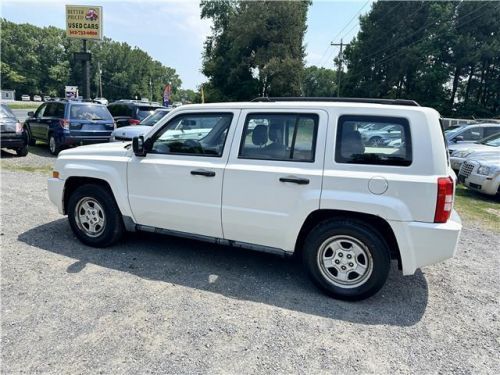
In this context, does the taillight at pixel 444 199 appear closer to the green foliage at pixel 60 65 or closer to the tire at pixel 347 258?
the tire at pixel 347 258

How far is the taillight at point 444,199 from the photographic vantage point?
3037 millimetres

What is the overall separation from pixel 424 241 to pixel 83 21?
26005 mm

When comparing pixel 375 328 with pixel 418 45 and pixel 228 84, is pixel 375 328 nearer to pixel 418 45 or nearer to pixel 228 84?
pixel 228 84

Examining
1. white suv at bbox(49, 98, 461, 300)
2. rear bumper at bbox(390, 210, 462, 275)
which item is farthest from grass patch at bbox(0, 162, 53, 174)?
rear bumper at bbox(390, 210, 462, 275)

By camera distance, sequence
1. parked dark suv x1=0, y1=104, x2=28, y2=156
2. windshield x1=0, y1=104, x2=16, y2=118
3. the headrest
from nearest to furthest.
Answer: the headrest, parked dark suv x1=0, y1=104, x2=28, y2=156, windshield x1=0, y1=104, x2=16, y2=118

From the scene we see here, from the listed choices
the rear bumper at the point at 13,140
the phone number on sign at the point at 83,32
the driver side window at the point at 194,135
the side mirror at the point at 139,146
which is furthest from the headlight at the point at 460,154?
the phone number on sign at the point at 83,32

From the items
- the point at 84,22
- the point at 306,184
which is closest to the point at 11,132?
the point at 306,184

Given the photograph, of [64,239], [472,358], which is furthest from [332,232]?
[64,239]

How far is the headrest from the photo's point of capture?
3.66 metres

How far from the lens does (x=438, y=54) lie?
3712 centimetres

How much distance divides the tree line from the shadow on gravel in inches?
1283

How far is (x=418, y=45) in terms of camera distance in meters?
38.6

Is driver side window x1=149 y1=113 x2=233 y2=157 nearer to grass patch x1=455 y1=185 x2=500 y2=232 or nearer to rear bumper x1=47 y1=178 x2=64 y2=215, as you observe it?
rear bumper x1=47 y1=178 x2=64 y2=215

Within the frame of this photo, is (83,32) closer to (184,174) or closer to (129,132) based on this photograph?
(129,132)
